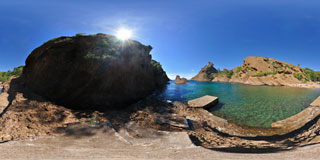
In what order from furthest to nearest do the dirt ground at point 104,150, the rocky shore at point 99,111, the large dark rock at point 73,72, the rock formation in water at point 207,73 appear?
the rock formation in water at point 207,73, the large dark rock at point 73,72, the rocky shore at point 99,111, the dirt ground at point 104,150

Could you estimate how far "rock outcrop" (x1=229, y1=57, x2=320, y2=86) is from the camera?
51584mm

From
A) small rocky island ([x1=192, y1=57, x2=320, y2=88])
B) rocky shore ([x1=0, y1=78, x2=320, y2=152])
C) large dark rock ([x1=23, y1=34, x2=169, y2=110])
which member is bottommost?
rocky shore ([x1=0, y1=78, x2=320, y2=152])

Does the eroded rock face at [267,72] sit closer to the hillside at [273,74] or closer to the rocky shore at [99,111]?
the hillside at [273,74]

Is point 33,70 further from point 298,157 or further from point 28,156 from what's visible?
point 298,157

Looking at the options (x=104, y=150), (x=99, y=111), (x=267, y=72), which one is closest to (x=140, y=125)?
(x=104, y=150)

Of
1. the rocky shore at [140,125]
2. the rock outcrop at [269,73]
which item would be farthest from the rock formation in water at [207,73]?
the rocky shore at [140,125]

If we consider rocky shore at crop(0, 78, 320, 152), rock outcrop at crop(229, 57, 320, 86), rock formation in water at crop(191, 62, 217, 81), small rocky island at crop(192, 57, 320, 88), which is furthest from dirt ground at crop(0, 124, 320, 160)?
rock formation in water at crop(191, 62, 217, 81)

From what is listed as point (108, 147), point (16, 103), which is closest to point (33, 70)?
point (16, 103)

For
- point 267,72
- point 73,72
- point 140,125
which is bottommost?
point 140,125

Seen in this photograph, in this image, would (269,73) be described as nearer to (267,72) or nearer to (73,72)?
(267,72)

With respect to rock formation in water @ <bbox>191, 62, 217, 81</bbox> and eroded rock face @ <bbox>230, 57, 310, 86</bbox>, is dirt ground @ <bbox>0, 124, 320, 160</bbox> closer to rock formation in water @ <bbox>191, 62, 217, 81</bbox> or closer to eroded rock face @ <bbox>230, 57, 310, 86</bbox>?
eroded rock face @ <bbox>230, 57, 310, 86</bbox>

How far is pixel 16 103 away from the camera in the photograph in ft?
21.4

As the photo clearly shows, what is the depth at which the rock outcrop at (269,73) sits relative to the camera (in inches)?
2031

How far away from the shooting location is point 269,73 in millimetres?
60969
